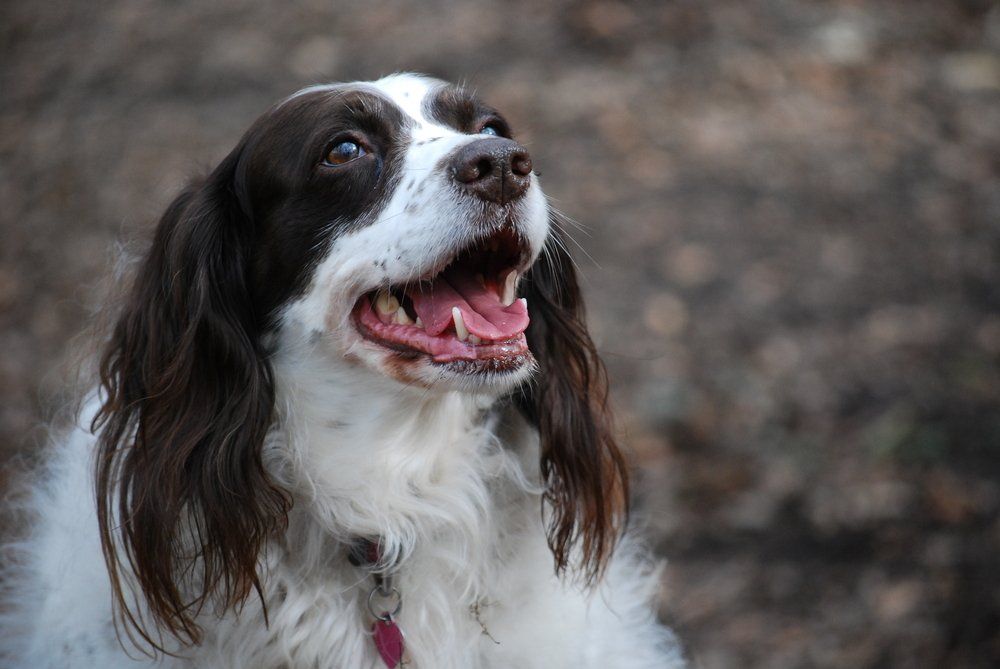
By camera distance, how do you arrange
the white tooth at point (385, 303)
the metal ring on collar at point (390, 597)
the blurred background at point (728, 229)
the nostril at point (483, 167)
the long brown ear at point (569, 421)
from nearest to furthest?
the nostril at point (483, 167) → the white tooth at point (385, 303) → the metal ring on collar at point (390, 597) → the long brown ear at point (569, 421) → the blurred background at point (728, 229)

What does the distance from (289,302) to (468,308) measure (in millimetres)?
470

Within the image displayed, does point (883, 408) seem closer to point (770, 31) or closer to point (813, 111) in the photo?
point (813, 111)

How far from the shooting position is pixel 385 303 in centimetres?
254

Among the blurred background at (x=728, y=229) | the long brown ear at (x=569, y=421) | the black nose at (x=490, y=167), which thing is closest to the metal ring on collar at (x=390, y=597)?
the long brown ear at (x=569, y=421)

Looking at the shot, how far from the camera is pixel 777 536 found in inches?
172

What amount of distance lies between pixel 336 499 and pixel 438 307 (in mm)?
552

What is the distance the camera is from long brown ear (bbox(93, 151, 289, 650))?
2484 millimetres

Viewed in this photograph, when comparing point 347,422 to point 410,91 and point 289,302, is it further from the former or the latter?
point 410,91

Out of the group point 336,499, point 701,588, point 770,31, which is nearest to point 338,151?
point 336,499

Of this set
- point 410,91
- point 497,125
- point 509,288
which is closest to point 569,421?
point 509,288

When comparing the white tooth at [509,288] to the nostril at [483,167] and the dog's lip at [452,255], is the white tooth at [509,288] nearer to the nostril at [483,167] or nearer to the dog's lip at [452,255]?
the dog's lip at [452,255]

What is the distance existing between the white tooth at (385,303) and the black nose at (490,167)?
1.09 ft

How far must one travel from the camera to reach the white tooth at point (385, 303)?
2533mm

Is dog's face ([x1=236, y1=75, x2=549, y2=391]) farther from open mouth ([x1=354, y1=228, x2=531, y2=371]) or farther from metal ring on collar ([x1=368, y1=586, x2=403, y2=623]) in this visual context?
metal ring on collar ([x1=368, y1=586, x2=403, y2=623])
